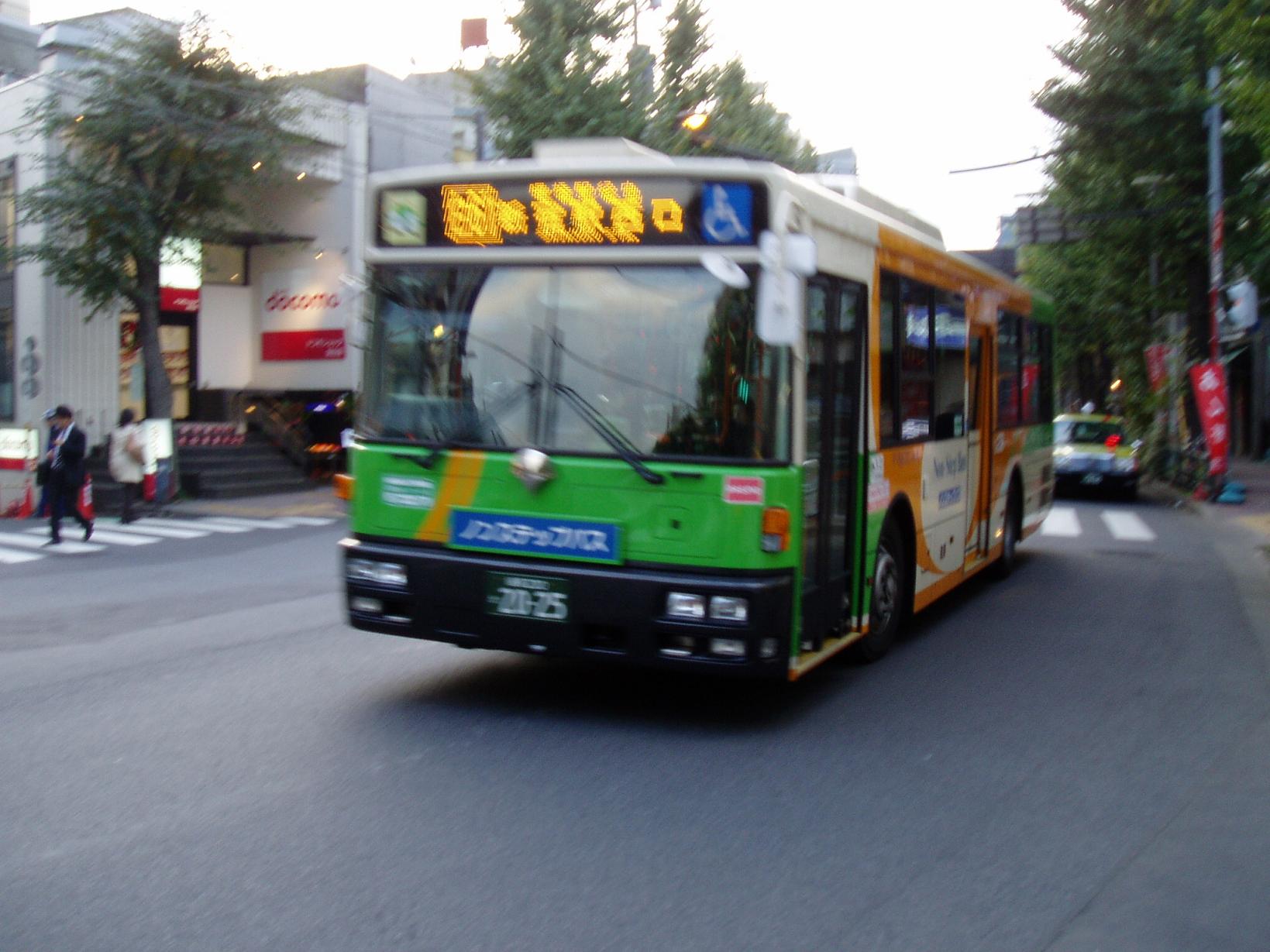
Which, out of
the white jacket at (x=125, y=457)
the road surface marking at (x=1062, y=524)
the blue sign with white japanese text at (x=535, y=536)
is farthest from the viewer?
the white jacket at (x=125, y=457)

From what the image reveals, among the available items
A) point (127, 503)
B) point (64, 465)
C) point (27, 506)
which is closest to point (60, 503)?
point (64, 465)

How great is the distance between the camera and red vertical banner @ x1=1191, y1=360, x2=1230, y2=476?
23031 millimetres

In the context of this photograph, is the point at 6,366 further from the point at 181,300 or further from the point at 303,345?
the point at 303,345

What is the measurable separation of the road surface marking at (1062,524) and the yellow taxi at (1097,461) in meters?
1.61

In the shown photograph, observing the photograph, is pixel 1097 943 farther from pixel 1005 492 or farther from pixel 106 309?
pixel 106 309

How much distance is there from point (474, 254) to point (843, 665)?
3731 mm

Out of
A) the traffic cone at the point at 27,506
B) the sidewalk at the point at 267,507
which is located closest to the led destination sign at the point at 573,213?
the sidewalk at the point at 267,507

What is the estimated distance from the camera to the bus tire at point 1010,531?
41.3 ft

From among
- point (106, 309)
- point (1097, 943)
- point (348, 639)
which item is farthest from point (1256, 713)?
point (106, 309)

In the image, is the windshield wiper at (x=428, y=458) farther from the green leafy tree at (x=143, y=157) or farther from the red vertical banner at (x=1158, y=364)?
the red vertical banner at (x=1158, y=364)

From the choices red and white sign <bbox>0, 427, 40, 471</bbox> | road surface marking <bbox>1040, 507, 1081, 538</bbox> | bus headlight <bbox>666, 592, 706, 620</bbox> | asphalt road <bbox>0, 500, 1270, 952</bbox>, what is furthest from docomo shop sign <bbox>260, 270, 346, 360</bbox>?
bus headlight <bbox>666, 592, 706, 620</bbox>

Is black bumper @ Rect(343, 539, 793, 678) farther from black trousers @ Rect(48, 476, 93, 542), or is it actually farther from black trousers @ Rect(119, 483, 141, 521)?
black trousers @ Rect(119, 483, 141, 521)

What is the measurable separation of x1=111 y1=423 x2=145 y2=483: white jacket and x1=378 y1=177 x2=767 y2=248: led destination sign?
12.6 metres

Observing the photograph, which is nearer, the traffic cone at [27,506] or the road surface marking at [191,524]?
the road surface marking at [191,524]
